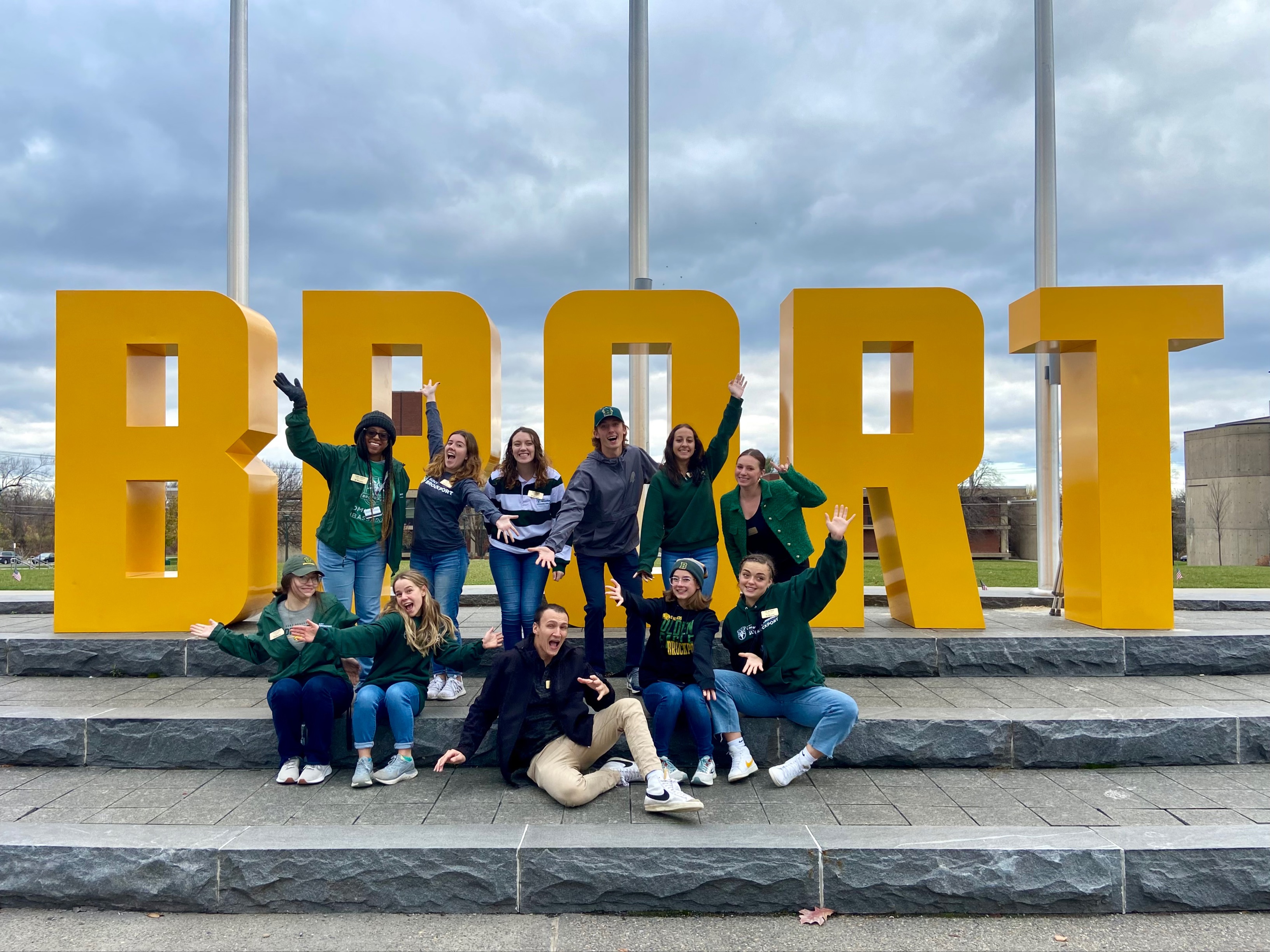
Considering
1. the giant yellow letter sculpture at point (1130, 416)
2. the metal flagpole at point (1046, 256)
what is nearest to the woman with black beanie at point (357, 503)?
the giant yellow letter sculpture at point (1130, 416)

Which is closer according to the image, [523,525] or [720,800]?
[720,800]

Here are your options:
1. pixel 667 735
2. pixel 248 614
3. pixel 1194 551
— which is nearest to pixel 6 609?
pixel 248 614

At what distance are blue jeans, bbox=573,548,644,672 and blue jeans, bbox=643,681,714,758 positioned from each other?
2.45ft

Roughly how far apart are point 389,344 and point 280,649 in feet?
10.4

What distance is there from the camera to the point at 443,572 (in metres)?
5.28

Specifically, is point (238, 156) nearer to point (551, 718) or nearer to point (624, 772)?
point (551, 718)

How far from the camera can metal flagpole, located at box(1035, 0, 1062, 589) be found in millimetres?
9250

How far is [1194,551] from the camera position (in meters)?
33.7

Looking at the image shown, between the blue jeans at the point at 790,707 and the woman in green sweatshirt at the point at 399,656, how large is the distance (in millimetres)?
1330

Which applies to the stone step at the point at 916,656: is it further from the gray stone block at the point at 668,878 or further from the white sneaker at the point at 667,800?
the gray stone block at the point at 668,878

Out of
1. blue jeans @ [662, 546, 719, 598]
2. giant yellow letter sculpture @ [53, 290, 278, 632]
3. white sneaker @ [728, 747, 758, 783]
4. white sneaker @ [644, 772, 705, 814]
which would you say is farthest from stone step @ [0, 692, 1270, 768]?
giant yellow letter sculpture @ [53, 290, 278, 632]

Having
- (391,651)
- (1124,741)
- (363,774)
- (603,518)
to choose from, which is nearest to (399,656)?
(391,651)

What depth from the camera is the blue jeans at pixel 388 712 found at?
4.24m

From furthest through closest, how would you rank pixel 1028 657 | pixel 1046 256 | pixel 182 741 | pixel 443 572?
pixel 1046 256 → pixel 1028 657 → pixel 443 572 → pixel 182 741
